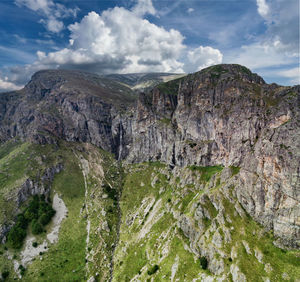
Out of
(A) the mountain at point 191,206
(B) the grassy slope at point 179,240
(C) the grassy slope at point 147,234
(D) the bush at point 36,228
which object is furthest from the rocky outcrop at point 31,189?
(B) the grassy slope at point 179,240

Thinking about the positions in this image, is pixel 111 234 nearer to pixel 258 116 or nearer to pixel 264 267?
pixel 264 267

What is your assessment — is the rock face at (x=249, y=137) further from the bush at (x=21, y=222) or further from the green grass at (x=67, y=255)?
the bush at (x=21, y=222)

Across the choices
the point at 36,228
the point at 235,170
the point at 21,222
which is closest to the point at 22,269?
the point at 36,228

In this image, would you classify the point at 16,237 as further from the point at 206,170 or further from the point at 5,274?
the point at 206,170

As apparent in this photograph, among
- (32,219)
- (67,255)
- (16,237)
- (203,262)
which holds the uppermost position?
(203,262)

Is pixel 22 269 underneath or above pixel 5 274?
above

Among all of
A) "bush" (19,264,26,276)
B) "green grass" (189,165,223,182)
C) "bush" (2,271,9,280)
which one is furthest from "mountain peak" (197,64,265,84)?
"bush" (2,271,9,280)

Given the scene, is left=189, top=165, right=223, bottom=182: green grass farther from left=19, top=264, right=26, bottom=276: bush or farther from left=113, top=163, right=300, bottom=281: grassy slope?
left=19, top=264, right=26, bottom=276: bush
